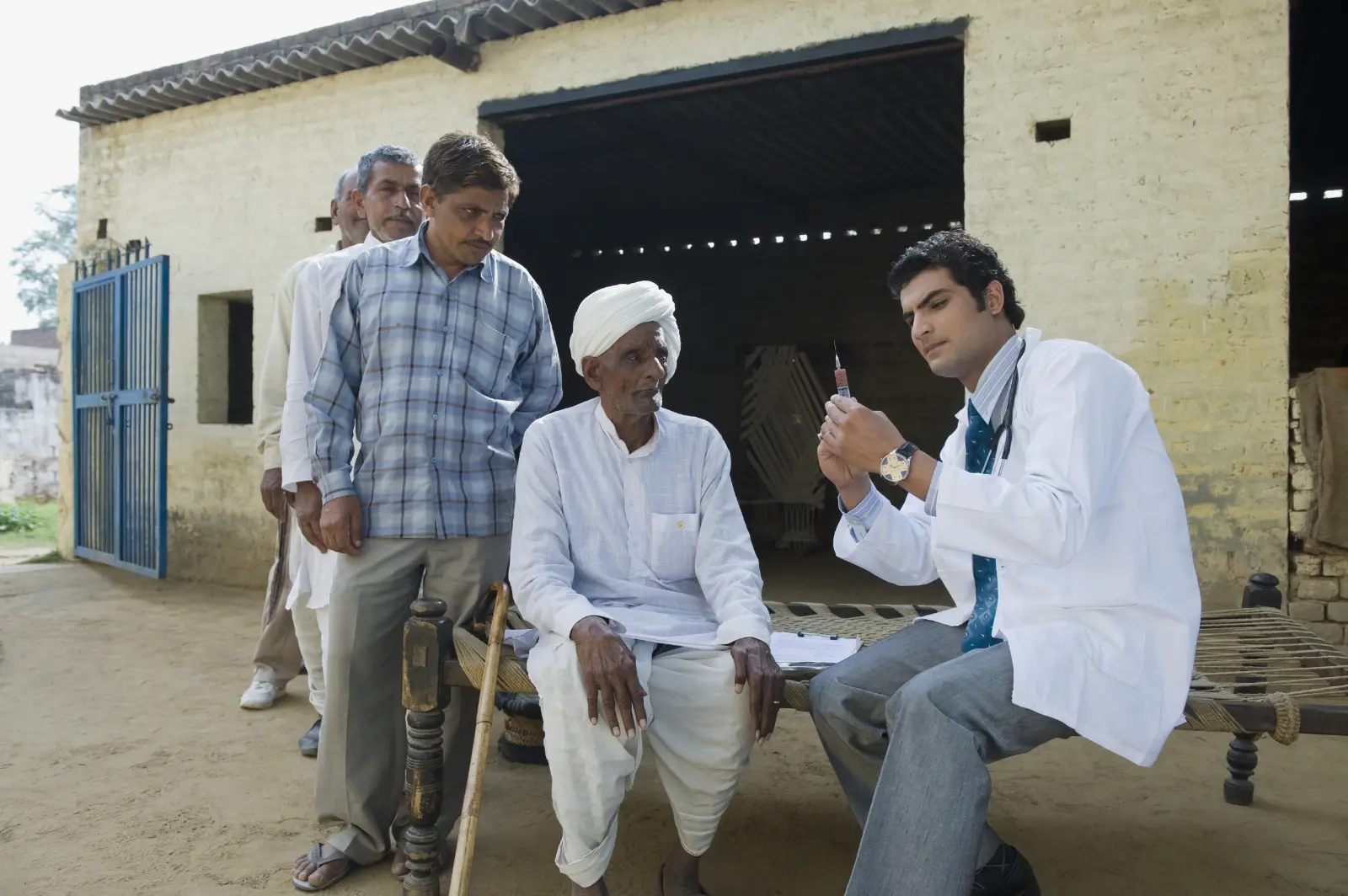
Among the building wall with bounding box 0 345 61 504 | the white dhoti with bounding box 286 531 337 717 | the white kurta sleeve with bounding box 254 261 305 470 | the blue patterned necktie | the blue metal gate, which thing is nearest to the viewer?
the blue patterned necktie

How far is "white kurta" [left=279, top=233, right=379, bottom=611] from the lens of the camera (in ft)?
8.63

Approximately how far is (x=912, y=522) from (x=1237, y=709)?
0.84m

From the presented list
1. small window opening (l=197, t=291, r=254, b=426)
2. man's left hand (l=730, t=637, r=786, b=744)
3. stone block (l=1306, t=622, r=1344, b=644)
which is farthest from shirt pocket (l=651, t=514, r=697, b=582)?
small window opening (l=197, t=291, r=254, b=426)

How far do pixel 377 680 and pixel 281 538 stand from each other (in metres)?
1.66

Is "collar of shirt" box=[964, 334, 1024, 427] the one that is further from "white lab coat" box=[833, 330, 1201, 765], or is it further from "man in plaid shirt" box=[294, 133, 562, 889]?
"man in plaid shirt" box=[294, 133, 562, 889]

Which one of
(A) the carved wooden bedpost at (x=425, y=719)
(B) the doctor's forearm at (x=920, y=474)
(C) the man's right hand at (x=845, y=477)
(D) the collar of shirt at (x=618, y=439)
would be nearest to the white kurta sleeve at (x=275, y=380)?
(A) the carved wooden bedpost at (x=425, y=719)

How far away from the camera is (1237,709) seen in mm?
2230

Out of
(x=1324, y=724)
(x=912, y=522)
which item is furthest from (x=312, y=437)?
(x=1324, y=724)

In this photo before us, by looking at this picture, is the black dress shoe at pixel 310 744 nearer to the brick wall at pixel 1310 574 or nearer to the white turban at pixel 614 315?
the white turban at pixel 614 315

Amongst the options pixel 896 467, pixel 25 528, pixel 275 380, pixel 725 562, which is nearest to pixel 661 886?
pixel 725 562

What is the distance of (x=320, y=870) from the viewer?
2537 millimetres

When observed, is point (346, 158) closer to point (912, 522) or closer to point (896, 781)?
point (912, 522)

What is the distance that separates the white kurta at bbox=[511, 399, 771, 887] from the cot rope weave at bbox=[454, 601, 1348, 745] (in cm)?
21

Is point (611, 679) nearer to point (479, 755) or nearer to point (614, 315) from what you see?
point (479, 755)
